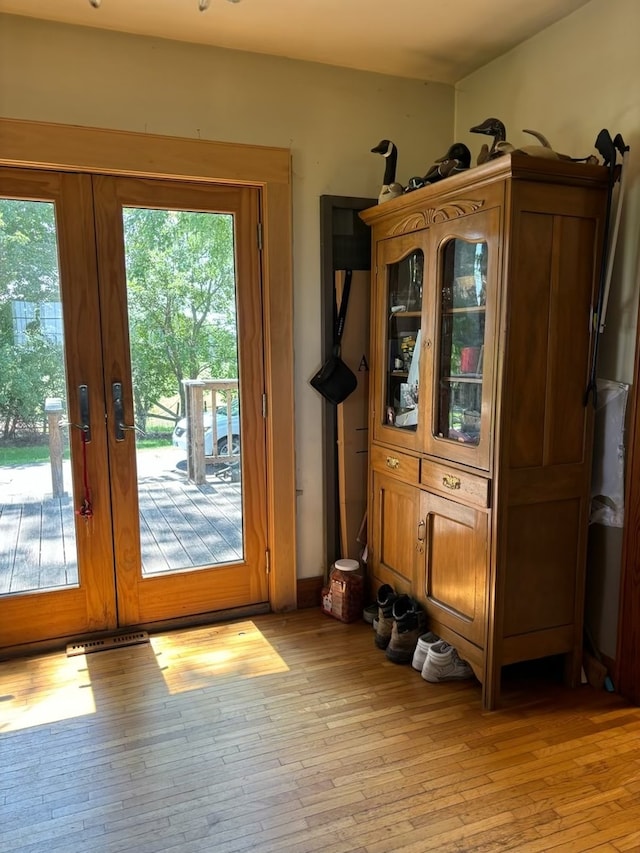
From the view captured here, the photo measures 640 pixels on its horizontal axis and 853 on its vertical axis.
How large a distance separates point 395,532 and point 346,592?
0.41 metres

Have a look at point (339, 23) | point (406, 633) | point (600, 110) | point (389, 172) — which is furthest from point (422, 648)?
point (339, 23)

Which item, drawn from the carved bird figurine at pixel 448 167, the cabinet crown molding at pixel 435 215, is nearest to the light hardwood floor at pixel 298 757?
the cabinet crown molding at pixel 435 215

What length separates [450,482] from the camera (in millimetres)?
2484

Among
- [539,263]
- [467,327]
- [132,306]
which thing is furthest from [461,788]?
[132,306]

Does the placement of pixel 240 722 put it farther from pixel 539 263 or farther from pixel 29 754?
pixel 539 263

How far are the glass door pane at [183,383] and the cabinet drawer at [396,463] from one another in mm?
689

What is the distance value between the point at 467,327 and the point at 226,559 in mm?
1647

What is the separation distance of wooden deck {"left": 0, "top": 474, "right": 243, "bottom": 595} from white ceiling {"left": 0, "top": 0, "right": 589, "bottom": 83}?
76.6 inches

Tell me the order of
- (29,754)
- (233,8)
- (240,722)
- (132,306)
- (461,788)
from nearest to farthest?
(461,788), (29,754), (240,722), (233,8), (132,306)

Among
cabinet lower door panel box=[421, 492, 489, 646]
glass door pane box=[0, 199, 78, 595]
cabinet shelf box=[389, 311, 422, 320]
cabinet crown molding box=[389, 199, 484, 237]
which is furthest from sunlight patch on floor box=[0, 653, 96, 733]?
cabinet crown molding box=[389, 199, 484, 237]

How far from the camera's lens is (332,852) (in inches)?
67.1

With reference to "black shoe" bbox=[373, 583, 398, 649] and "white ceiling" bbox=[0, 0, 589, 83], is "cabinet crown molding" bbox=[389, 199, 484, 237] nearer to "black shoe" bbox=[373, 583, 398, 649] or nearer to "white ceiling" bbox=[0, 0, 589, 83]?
"white ceiling" bbox=[0, 0, 589, 83]

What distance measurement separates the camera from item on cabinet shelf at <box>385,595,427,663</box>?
266cm

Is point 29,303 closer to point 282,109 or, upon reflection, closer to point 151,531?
point 151,531
